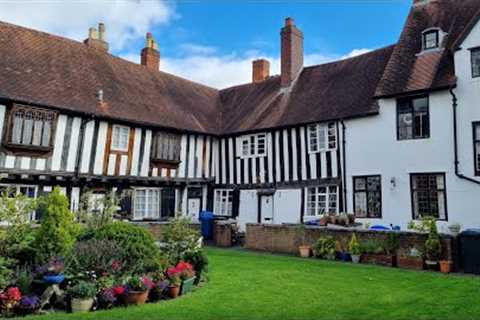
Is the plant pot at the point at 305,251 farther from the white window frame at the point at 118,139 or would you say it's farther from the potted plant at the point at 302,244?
the white window frame at the point at 118,139

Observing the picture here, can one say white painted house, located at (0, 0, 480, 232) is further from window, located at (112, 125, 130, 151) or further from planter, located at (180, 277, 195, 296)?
planter, located at (180, 277, 195, 296)

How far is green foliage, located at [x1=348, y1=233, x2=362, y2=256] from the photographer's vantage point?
12102 millimetres

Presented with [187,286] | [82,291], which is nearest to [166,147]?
[187,286]

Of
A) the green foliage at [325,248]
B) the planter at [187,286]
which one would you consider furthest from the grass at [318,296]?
the green foliage at [325,248]

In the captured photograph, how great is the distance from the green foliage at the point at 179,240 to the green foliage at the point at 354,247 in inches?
192

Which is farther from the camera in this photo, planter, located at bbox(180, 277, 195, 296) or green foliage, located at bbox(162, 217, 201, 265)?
green foliage, located at bbox(162, 217, 201, 265)

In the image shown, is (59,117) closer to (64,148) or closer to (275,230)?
(64,148)

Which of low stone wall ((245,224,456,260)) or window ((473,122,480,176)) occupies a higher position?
window ((473,122,480,176))

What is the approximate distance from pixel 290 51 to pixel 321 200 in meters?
8.09

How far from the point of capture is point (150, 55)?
917 inches

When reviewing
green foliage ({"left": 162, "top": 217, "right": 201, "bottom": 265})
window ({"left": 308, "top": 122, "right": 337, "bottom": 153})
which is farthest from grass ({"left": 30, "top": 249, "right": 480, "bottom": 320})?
window ({"left": 308, "top": 122, "right": 337, "bottom": 153})

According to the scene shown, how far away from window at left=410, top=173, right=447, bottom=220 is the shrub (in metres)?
10.8

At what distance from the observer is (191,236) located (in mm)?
9891

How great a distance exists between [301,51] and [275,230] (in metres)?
10.9
